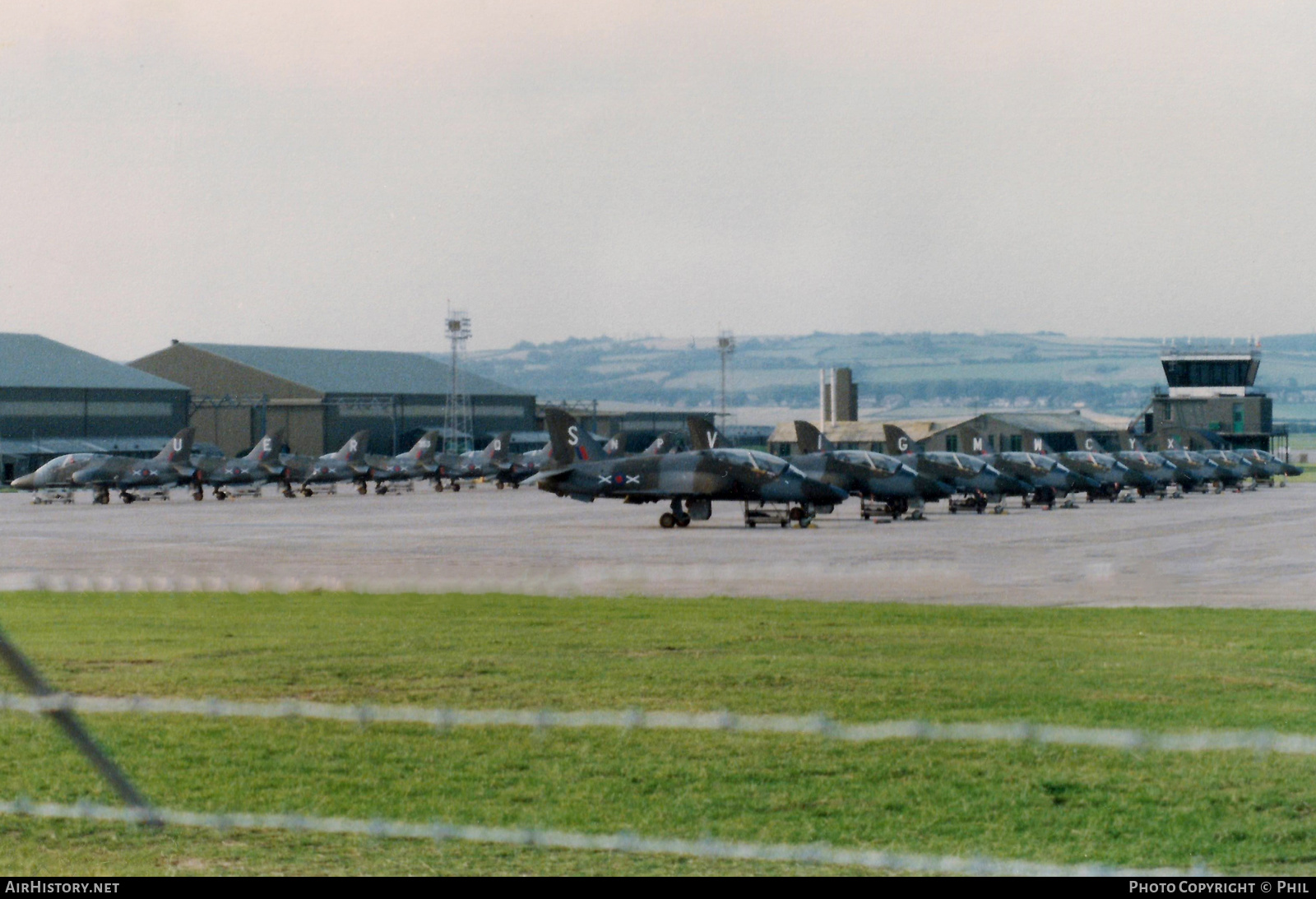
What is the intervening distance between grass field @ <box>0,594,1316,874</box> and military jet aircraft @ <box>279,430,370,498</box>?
78021 mm

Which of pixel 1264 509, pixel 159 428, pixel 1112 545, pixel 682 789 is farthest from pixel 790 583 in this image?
pixel 159 428

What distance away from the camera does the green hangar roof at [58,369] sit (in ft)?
421

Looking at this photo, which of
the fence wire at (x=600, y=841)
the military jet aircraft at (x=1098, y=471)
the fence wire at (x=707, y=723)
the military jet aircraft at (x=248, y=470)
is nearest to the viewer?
the fence wire at (x=600, y=841)

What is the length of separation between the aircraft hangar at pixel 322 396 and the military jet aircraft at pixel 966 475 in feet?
272

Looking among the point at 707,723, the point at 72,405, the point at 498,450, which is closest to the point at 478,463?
the point at 498,450

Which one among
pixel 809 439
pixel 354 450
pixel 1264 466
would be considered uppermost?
pixel 809 439

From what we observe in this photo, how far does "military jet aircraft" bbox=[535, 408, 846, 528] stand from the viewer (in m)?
61.8

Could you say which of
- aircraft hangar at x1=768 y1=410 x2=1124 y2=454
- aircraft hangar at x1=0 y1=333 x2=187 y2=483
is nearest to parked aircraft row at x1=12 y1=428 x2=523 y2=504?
aircraft hangar at x1=0 y1=333 x2=187 y2=483

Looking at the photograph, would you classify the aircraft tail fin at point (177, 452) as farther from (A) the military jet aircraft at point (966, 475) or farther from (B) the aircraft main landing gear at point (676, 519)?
(A) the military jet aircraft at point (966, 475)

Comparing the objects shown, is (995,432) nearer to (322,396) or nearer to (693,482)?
(322,396)

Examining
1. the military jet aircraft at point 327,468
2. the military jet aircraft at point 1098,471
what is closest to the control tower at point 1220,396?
the military jet aircraft at point 1098,471

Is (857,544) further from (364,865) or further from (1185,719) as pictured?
(364,865)

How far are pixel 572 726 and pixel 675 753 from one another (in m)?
1.47

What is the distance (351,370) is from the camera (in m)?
169
